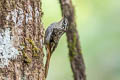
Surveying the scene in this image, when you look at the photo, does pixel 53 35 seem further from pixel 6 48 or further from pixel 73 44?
pixel 6 48

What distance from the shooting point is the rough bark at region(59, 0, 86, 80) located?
5.24 m

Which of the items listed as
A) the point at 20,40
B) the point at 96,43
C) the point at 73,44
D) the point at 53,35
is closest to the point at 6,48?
the point at 20,40

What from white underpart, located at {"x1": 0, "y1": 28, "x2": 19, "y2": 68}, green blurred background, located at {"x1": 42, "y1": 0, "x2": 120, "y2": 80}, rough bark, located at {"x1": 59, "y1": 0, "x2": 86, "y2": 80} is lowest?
green blurred background, located at {"x1": 42, "y1": 0, "x2": 120, "y2": 80}

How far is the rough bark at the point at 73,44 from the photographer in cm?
524

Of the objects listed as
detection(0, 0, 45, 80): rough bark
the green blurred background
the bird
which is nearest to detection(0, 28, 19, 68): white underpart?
detection(0, 0, 45, 80): rough bark

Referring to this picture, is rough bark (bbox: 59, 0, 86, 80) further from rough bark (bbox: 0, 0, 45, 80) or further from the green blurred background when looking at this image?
the green blurred background

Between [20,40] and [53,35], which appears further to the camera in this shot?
[53,35]

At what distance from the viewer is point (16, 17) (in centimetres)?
341

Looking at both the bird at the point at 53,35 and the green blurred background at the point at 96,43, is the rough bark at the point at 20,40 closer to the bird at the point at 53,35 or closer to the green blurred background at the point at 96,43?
the bird at the point at 53,35

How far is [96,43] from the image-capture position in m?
9.46

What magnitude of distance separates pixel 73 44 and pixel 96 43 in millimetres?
4191

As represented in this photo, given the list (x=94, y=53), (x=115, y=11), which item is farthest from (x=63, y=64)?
(x=115, y=11)

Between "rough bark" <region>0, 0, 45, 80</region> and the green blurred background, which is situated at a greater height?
"rough bark" <region>0, 0, 45, 80</region>

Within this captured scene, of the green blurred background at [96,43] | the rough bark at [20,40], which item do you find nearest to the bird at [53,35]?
the rough bark at [20,40]
